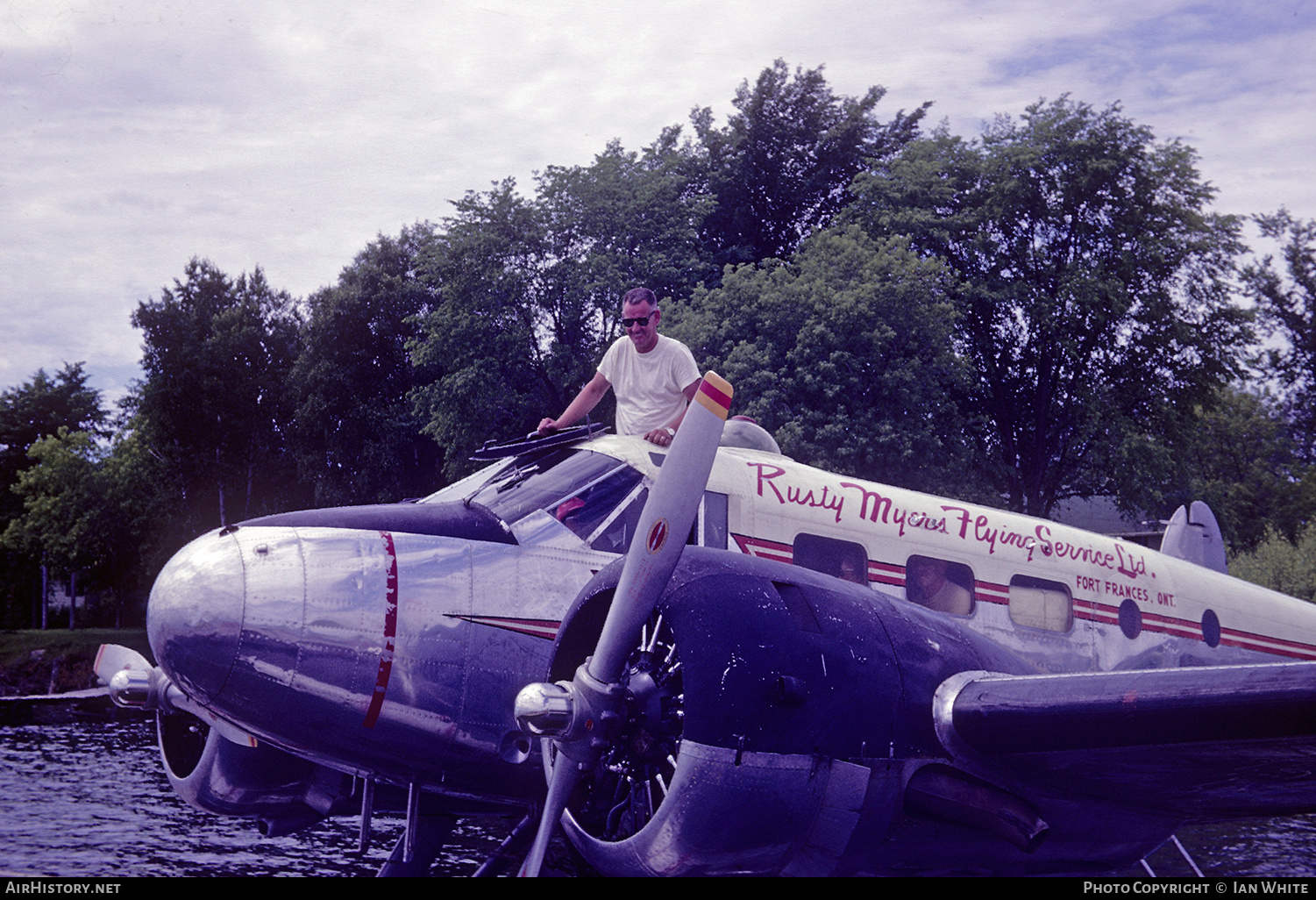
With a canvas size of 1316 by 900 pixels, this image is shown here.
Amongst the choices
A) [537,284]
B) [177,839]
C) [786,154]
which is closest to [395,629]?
[177,839]

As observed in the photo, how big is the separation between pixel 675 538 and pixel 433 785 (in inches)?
97.9

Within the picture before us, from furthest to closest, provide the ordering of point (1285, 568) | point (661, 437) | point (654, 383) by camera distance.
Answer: point (1285, 568), point (654, 383), point (661, 437)

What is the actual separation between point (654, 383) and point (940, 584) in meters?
2.72

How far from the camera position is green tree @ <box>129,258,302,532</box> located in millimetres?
51062

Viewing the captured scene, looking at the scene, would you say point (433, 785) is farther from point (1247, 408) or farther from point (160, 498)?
point (1247, 408)

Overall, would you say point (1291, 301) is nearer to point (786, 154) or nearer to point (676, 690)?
point (786, 154)

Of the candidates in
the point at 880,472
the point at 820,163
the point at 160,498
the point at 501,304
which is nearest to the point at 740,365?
the point at 880,472

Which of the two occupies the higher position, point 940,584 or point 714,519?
point 714,519

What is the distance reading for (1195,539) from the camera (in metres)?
12.0

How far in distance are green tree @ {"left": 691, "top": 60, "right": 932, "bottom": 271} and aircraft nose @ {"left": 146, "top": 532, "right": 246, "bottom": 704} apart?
1449 inches

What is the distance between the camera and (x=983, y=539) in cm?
832

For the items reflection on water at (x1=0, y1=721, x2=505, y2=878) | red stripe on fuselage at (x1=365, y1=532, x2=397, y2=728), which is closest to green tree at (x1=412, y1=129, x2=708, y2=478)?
reflection on water at (x1=0, y1=721, x2=505, y2=878)

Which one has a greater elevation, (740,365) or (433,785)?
(740,365)

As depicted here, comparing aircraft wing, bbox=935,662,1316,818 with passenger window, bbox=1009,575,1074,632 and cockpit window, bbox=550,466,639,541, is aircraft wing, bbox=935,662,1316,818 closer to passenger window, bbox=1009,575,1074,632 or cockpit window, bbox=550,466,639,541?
passenger window, bbox=1009,575,1074,632
